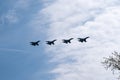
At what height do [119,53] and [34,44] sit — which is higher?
[119,53]

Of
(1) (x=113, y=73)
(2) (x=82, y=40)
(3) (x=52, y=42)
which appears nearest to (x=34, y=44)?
(3) (x=52, y=42)

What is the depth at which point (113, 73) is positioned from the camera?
200ft

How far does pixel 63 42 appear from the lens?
43562mm

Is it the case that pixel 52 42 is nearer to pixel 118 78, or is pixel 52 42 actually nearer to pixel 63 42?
pixel 63 42

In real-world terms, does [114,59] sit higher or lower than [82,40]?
higher

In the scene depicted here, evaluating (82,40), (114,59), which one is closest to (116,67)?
(114,59)

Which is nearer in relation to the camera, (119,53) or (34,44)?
(34,44)

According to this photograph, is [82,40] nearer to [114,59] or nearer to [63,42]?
[63,42]

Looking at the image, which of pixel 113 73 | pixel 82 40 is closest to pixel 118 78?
pixel 113 73

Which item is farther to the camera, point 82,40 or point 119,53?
point 119,53

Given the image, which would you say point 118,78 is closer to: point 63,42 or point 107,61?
point 107,61

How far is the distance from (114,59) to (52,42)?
71.2 ft

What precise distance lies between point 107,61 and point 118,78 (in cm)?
431

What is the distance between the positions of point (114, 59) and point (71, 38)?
21525 millimetres
